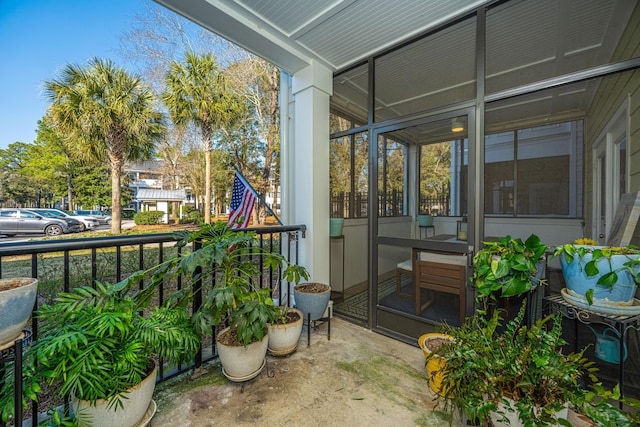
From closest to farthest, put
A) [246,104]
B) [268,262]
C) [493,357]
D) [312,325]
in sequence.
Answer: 1. [493,357]
2. [268,262]
3. [312,325]
4. [246,104]

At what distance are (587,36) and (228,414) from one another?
381cm

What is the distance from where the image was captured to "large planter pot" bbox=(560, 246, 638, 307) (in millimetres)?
1165

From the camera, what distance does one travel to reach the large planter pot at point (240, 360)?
1574 millimetres

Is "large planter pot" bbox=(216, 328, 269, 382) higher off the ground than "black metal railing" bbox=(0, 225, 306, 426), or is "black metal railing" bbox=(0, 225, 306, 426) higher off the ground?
"black metal railing" bbox=(0, 225, 306, 426)

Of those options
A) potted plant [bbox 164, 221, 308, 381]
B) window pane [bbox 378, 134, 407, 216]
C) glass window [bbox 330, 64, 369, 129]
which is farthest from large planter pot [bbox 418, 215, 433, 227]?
potted plant [bbox 164, 221, 308, 381]

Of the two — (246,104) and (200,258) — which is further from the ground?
(246,104)

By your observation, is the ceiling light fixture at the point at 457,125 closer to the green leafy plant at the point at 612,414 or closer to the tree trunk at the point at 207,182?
the green leafy plant at the point at 612,414

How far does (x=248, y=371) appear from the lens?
1.62 meters

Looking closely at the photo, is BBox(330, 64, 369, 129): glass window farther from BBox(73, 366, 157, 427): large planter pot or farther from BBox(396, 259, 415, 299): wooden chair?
BBox(73, 366, 157, 427): large planter pot

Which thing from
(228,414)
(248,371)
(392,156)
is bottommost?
(228,414)

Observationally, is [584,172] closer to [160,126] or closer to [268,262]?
[268,262]

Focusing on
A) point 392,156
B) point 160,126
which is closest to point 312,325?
point 392,156

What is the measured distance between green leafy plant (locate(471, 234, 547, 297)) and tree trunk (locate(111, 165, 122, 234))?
4.05 metres

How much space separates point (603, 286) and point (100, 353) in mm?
2377
